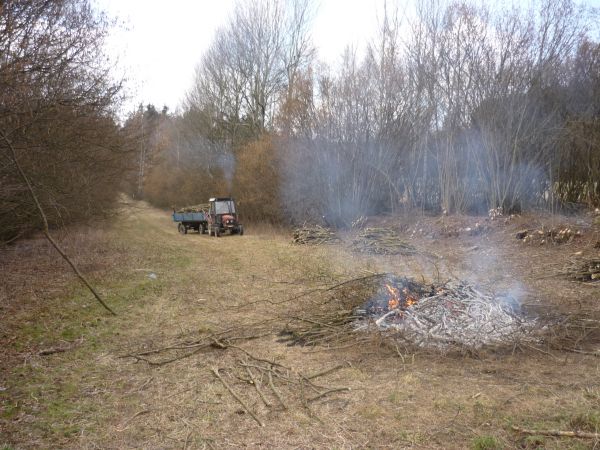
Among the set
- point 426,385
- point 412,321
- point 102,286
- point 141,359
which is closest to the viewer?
point 426,385

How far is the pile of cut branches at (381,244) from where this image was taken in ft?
40.1

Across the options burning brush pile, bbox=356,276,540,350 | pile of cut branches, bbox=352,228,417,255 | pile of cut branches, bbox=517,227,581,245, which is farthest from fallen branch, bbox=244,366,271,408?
pile of cut branches, bbox=517,227,581,245

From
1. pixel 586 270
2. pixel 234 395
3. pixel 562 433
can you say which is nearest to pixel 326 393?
pixel 234 395

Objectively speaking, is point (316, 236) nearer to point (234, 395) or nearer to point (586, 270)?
point (586, 270)

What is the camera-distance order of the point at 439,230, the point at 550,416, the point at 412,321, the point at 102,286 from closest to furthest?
1. the point at 550,416
2. the point at 412,321
3. the point at 102,286
4. the point at 439,230

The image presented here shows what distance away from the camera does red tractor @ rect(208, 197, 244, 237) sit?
19.7 metres

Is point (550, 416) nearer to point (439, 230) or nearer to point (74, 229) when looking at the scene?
point (439, 230)

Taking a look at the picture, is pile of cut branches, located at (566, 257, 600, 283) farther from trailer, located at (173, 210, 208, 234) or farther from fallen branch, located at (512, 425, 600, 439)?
trailer, located at (173, 210, 208, 234)

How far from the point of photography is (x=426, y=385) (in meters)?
4.13

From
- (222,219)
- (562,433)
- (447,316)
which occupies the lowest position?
(562,433)

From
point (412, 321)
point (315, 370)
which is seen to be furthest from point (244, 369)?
point (412, 321)

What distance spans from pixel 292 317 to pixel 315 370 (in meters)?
1.64

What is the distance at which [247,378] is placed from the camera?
446 cm

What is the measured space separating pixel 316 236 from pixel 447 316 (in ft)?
33.8
